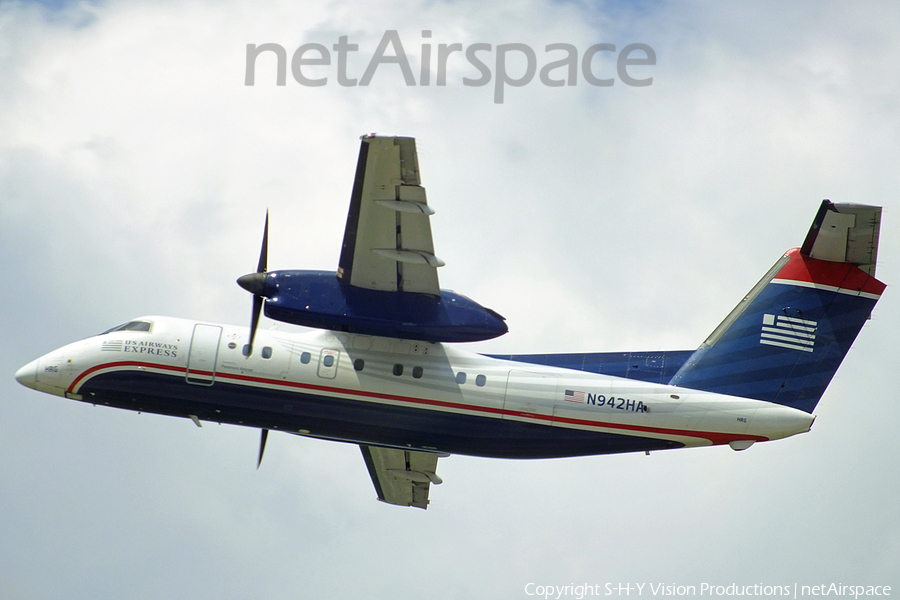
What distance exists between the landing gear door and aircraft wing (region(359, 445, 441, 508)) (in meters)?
4.59

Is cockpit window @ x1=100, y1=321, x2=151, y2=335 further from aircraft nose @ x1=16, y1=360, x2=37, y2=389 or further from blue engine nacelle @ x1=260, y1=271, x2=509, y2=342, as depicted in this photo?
blue engine nacelle @ x1=260, y1=271, x2=509, y2=342

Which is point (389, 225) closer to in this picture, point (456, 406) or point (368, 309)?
point (368, 309)

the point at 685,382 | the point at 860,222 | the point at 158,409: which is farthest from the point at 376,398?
the point at 860,222

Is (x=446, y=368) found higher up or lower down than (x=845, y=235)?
lower down

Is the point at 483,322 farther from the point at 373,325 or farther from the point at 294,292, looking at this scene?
the point at 294,292

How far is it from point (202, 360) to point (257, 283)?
1911mm

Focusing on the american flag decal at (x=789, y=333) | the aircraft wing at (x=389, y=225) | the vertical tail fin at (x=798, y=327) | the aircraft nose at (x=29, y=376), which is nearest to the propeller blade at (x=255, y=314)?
the aircraft wing at (x=389, y=225)

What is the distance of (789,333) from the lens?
20703 mm

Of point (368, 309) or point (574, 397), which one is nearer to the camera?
point (368, 309)

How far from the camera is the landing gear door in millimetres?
20078

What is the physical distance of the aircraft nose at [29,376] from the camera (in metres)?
20.6

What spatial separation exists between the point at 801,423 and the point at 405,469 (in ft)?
28.8

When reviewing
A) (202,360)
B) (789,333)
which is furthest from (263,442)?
(789,333)

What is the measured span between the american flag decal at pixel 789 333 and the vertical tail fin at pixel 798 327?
2cm
